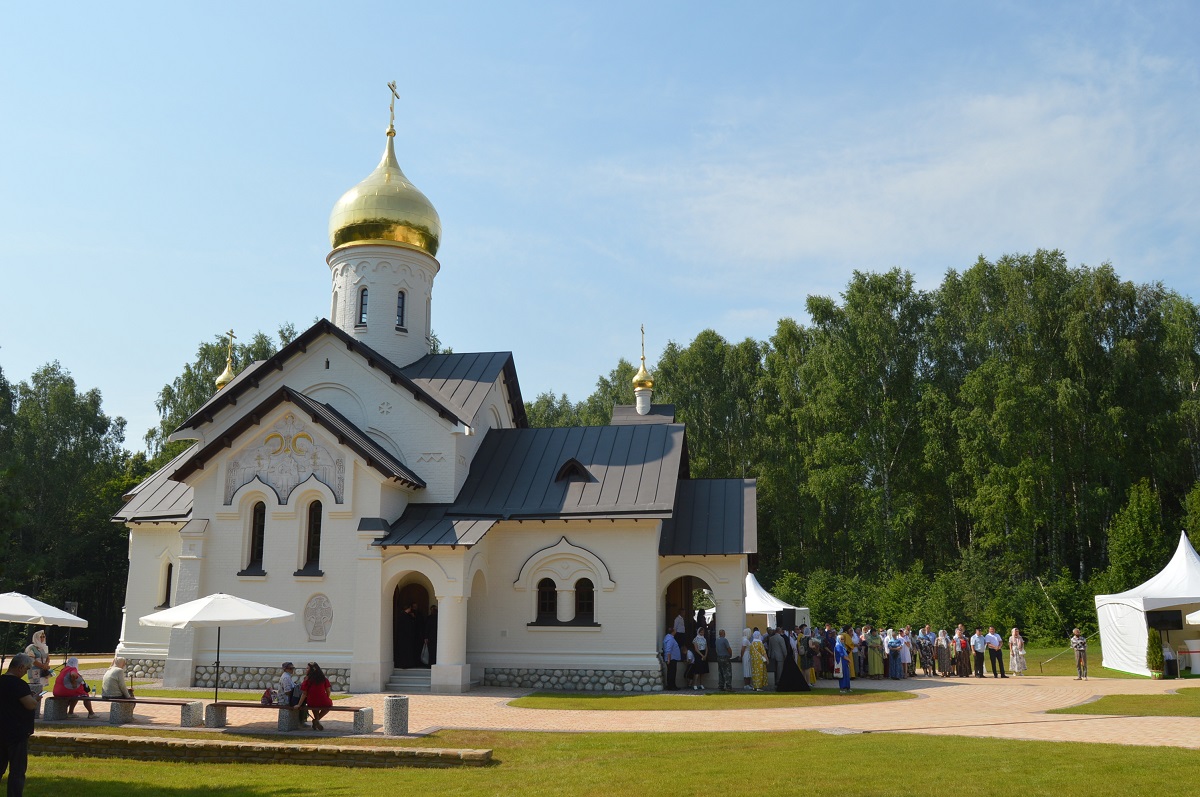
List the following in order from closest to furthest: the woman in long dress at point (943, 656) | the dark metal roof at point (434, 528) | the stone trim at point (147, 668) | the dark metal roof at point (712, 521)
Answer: the dark metal roof at point (434, 528) < the dark metal roof at point (712, 521) < the stone trim at point (147, 668) < the woman in long dress at point (943, 656)

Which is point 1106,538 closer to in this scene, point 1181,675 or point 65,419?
point 1181,675

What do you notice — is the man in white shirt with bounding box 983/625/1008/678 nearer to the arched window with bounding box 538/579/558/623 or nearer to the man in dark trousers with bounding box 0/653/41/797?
the arched window with bounding box 538/579/558/623

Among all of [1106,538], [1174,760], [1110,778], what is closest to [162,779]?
[1110,778]

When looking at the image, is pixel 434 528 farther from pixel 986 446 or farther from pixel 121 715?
pixel 986 446

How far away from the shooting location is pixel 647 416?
1299 inches

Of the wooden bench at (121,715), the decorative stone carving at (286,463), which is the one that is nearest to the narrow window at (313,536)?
the decorative stone carving at (286,463)

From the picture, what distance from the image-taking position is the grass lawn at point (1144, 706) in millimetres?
15359

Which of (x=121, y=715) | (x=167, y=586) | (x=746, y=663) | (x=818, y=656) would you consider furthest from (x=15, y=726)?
(x=818, y=656)

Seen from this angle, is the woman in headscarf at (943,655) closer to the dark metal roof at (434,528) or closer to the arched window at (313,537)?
the dark metal roof at (434,528)

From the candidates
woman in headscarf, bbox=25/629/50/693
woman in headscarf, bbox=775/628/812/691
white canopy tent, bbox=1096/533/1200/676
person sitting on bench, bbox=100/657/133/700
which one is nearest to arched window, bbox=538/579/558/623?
woman in headscarf, bbox=775/628/812/691

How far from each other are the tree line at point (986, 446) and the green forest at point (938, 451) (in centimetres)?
9

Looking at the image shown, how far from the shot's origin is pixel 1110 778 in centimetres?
922

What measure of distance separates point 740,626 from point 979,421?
1758cm

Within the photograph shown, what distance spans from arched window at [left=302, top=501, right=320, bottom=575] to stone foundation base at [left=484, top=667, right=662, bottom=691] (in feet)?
16.1
